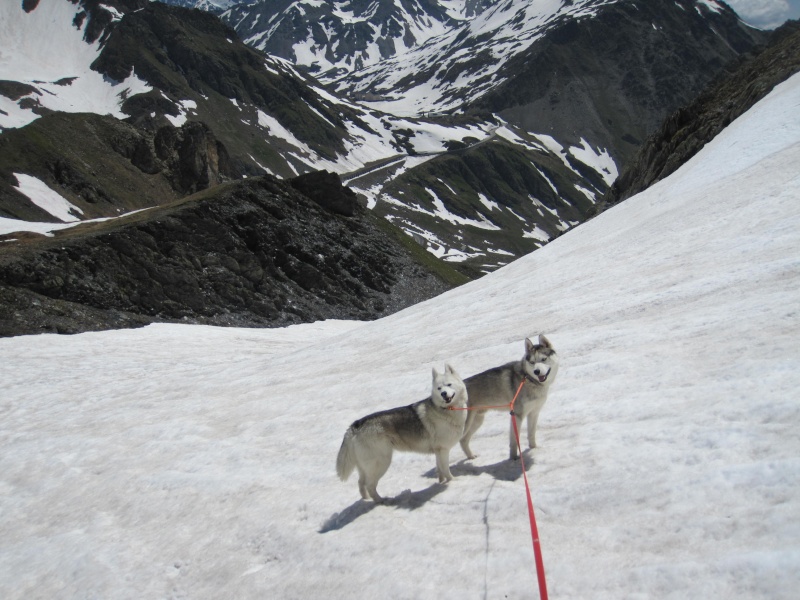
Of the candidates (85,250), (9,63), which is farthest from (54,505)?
(9,63)

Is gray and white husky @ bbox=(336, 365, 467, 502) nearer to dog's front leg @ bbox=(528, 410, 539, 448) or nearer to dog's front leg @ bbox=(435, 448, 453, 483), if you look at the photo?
dog's front leg @ bbox=(435, 448, 453, 483)

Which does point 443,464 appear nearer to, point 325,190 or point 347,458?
point 347,458

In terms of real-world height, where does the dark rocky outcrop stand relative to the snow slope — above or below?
above

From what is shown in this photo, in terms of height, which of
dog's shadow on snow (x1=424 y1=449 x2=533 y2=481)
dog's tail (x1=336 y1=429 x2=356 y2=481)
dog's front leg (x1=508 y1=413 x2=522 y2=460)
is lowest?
dog's shadow on snow (x1=424 y1=449 x2=533 y2=481)

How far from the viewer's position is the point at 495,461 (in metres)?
10.1

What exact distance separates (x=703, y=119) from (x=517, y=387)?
58792 millimetres

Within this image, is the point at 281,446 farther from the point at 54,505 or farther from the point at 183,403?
the point at 183,403

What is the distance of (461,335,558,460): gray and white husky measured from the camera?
9461 mm

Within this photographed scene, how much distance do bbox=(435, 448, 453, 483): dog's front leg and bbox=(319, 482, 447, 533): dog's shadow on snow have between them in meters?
0.14

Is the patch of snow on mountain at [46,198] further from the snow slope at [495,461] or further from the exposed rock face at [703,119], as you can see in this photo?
the exposed rock face at [703,119]

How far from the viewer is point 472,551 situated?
24.2ft

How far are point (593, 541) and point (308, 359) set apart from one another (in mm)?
21432

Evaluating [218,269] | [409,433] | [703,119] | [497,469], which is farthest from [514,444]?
[703,119]

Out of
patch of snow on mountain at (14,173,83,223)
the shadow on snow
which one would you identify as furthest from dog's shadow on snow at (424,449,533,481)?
patch of snow on mountain at (14,173,83,223)
